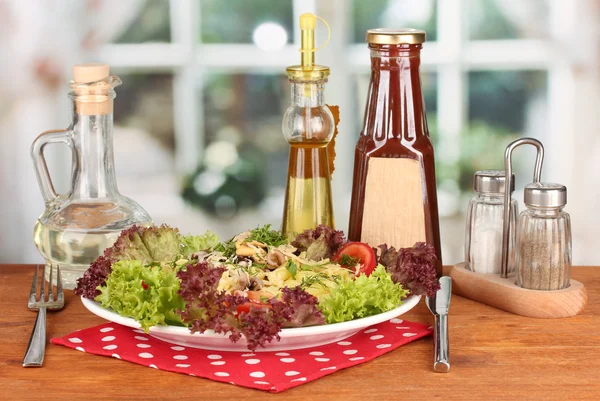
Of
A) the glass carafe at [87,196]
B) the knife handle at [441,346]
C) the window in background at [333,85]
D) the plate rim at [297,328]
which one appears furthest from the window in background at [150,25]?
the knife handle at [441,346]

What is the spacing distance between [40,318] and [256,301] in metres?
0.32

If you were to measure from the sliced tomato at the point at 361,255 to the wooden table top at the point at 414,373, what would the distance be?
10 centimetres

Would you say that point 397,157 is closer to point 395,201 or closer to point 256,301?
point 395,201

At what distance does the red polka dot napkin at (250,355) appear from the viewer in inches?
40.8

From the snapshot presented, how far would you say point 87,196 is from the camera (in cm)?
145

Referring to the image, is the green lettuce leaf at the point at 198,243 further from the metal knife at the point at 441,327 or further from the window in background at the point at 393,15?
the window in background at the point at 393,15

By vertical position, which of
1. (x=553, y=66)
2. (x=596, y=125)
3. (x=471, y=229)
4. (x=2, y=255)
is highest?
(x=553, y=66)

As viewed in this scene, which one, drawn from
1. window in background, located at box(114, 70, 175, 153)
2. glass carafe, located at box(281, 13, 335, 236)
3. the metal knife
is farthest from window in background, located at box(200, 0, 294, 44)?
the metal knife

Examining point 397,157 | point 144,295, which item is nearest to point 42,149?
point 144,295

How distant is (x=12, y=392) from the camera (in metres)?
1.02

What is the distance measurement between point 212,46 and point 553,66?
691 millimetres

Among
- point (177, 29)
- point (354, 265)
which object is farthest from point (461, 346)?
point (177, 29)

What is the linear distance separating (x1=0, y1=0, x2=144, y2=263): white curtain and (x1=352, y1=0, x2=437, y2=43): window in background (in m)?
0.44

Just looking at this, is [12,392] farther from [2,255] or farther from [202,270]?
[2,255]
